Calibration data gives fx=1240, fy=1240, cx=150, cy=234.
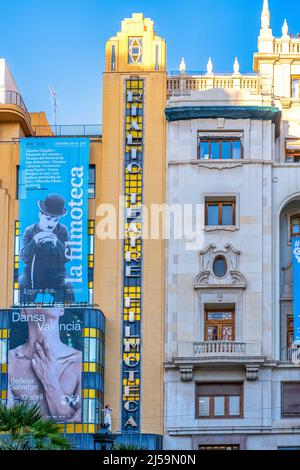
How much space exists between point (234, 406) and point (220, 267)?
7.65 meters

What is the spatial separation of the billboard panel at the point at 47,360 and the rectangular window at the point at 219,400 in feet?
21.6

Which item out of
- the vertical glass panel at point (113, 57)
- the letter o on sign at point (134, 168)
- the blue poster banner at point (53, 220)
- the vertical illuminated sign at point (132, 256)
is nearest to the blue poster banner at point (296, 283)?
the vertical illuminated sign at point (132, 256)

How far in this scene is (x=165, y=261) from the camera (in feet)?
224

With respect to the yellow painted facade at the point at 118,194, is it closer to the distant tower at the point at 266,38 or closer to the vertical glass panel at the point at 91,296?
the vertical glass panel at the point at 91,296

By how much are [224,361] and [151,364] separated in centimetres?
429

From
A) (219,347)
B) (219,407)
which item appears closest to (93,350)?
(219,347)

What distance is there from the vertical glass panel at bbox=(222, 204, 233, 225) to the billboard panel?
9.62m

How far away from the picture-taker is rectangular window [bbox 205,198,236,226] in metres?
68.4

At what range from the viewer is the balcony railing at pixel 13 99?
72.8m

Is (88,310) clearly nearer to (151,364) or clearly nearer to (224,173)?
(151,364)
